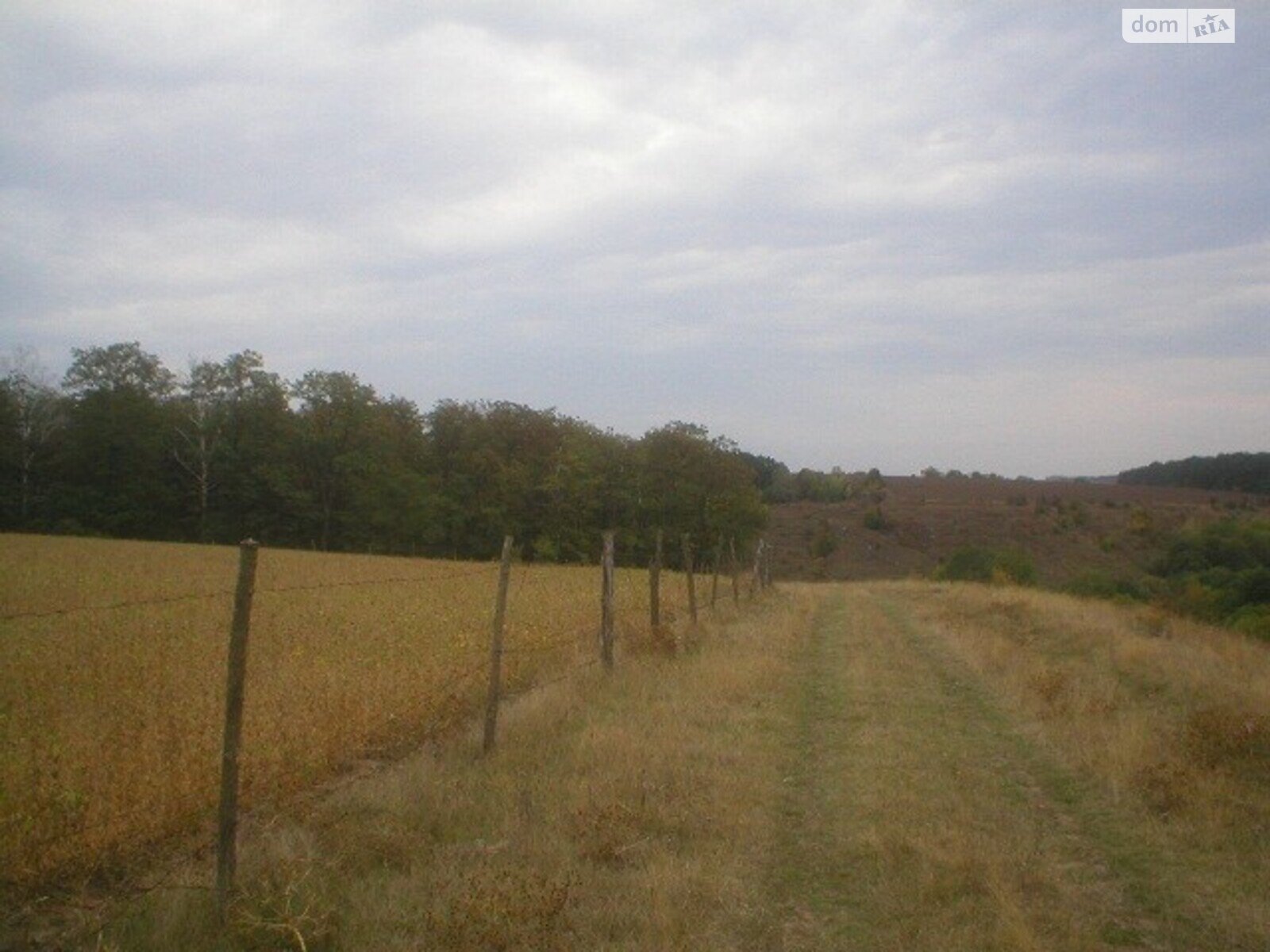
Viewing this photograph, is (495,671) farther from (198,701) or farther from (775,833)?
(775,833)

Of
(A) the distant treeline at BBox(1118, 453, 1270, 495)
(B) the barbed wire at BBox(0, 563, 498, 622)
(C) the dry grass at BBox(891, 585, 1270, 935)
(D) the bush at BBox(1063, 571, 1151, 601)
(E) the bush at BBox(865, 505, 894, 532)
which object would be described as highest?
(A) the distant treeline at BBox(1118, 453, 1270, 495)

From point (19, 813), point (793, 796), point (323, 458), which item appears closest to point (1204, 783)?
point (793, 796)

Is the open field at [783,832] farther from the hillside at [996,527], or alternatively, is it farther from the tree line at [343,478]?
the hillside at [996,527]

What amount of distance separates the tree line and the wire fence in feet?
125

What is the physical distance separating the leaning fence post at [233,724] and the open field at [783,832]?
0.25m

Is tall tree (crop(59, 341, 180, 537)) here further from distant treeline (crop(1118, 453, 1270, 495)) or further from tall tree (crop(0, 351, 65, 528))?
distant treeline (crop(1118, 453, 1270, 495))

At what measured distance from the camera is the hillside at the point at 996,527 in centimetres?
6719

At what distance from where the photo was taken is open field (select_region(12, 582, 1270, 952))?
18.1 ft

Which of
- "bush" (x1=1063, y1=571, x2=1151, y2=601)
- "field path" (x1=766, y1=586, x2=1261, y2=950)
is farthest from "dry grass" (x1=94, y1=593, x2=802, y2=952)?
"bush" (x1=1063, y1=571, x2=1151, y2=601)

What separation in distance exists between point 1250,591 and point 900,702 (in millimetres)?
25492

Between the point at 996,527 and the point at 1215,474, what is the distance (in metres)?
16.8

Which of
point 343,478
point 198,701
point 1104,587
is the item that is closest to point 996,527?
point 1104,587

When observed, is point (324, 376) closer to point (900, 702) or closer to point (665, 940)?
point (900, 702)

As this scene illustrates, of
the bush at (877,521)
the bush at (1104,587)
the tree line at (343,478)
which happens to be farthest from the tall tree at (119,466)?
the bush at (877,521)
